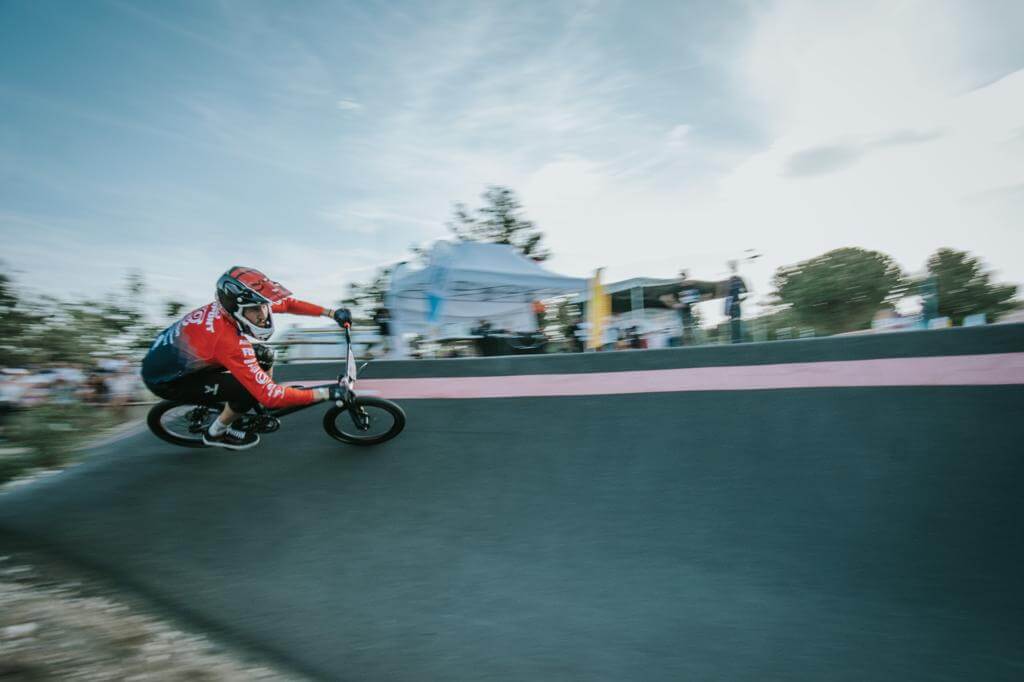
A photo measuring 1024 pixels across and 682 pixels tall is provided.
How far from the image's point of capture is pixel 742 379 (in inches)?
195

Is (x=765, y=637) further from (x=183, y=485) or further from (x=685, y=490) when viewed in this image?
(x=183, y=485)

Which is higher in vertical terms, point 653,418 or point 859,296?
point 859,296

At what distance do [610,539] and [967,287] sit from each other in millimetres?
46942

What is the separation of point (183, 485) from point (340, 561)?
5.43 ft

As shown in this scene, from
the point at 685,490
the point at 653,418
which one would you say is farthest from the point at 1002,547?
the point at 653,418

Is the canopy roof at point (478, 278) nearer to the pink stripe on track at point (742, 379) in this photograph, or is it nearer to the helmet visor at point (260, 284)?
the pink stripe on track at point (742, 379)

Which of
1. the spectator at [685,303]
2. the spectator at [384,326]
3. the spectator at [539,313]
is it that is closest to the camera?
the spectator at [685,303]

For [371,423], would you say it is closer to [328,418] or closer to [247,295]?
[328,418]

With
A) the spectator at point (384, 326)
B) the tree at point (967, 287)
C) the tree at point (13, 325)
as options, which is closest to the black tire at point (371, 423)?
the tree at point (13, 325)

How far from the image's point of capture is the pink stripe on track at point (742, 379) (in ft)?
13.8

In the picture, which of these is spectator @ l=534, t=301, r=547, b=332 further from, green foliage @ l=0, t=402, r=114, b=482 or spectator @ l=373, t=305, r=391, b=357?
green foliage @ l=0, t=402, r=114, b=482

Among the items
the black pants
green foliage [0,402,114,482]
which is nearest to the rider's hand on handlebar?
the black pants

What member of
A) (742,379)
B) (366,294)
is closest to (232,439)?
(742,379)

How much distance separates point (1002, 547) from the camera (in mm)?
2938
